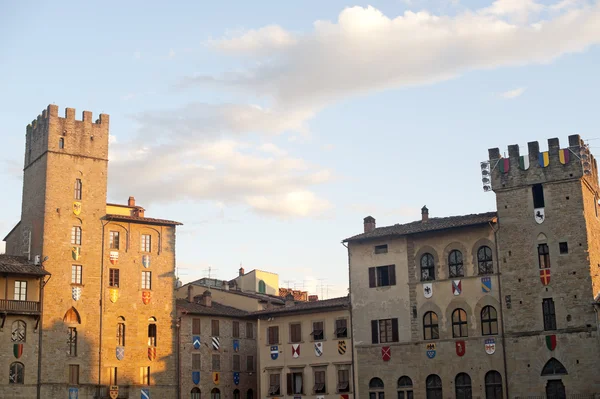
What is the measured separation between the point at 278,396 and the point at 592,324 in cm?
2404

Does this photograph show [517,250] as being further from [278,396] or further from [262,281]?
[262,281]

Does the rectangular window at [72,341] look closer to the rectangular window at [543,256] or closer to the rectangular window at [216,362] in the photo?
the rectangular window at [216,362]

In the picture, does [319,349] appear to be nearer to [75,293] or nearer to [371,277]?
[371,277]

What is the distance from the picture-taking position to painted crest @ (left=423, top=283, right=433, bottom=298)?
60375 millimetres

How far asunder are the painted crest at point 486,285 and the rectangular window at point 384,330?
664 centimetres

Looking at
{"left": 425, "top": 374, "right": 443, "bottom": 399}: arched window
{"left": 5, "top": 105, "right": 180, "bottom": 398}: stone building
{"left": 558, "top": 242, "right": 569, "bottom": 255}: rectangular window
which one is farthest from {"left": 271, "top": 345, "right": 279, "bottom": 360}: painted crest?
{"left": 558, "top": 242, "right": 569, "bottom": 255}: rectangular window

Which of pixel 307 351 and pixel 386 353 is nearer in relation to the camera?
pixel 386 353

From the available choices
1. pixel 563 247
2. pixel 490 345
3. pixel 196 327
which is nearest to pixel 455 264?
pixel 490 345

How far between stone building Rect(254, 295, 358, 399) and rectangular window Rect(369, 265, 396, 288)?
3.02m

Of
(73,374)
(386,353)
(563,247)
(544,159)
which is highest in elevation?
(544,159)

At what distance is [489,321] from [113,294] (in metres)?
27.6

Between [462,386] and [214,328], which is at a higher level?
[214,328]

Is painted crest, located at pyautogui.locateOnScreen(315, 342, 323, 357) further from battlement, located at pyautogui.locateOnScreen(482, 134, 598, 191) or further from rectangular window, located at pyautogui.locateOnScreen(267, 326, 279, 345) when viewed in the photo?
battlement, located at pyautogui.locateOnScreen(482, 134, 598, 191)

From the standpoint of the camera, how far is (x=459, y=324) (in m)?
59.0
